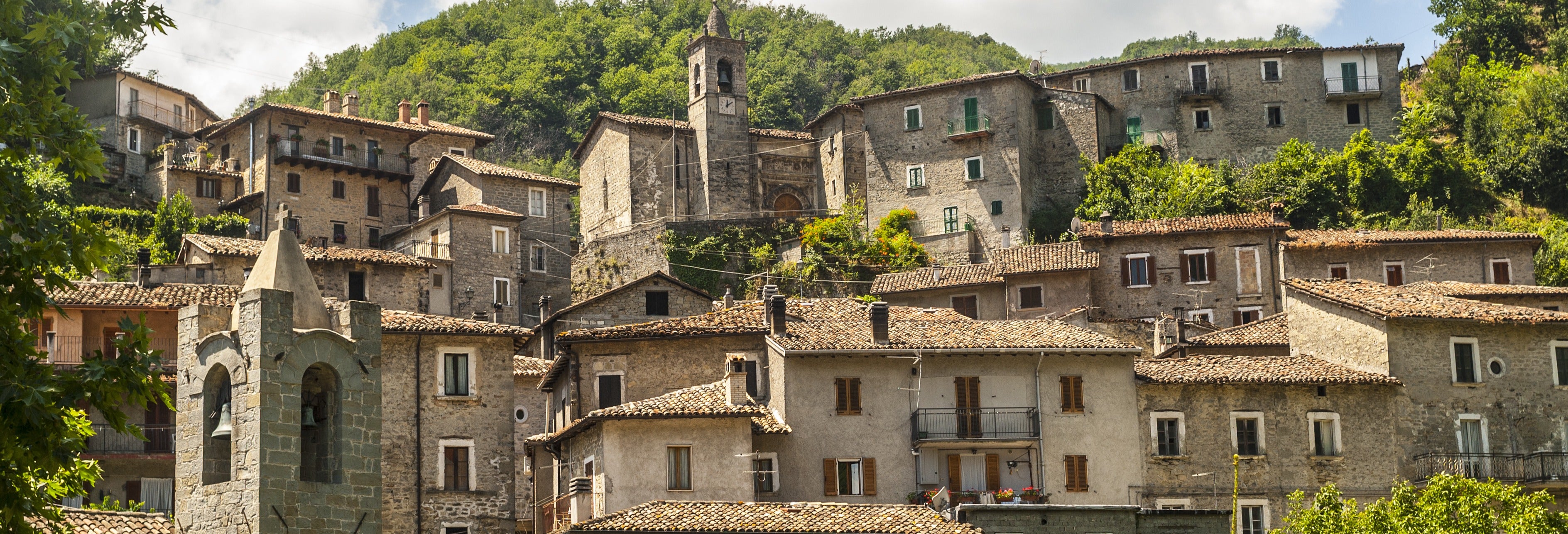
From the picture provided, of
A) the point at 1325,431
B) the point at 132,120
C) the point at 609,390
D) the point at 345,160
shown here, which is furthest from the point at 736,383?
the point at 132,120

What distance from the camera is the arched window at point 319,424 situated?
23.0m

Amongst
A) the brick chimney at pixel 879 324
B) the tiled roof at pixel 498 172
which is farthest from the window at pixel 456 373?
the tiled roof at pixel 498 172

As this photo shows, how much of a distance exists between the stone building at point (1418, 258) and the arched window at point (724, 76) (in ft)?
89.7

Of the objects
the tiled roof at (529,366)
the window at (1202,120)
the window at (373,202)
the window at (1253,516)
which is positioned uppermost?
the window at (1202,120)

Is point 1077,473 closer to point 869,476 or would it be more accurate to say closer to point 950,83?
point 869,476

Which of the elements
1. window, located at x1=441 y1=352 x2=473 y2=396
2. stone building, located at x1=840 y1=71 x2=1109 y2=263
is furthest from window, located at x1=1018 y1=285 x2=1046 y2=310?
window, located at x1=441 y1=352 x2=473 y2=396

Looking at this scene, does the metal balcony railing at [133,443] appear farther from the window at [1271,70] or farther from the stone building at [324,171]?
the window at [1271,70]

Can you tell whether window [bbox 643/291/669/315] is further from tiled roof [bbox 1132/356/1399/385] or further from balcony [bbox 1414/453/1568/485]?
balcony [bbox 1414/453/1568/485]

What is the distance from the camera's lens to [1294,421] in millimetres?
39688

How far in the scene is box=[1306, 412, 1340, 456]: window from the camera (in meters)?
39.6

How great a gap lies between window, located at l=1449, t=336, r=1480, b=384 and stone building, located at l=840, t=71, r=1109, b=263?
2628 cm

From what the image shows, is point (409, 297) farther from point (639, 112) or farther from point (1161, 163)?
point (639, 112)

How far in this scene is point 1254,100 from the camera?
71.2 metres

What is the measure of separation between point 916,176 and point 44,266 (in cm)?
5491
